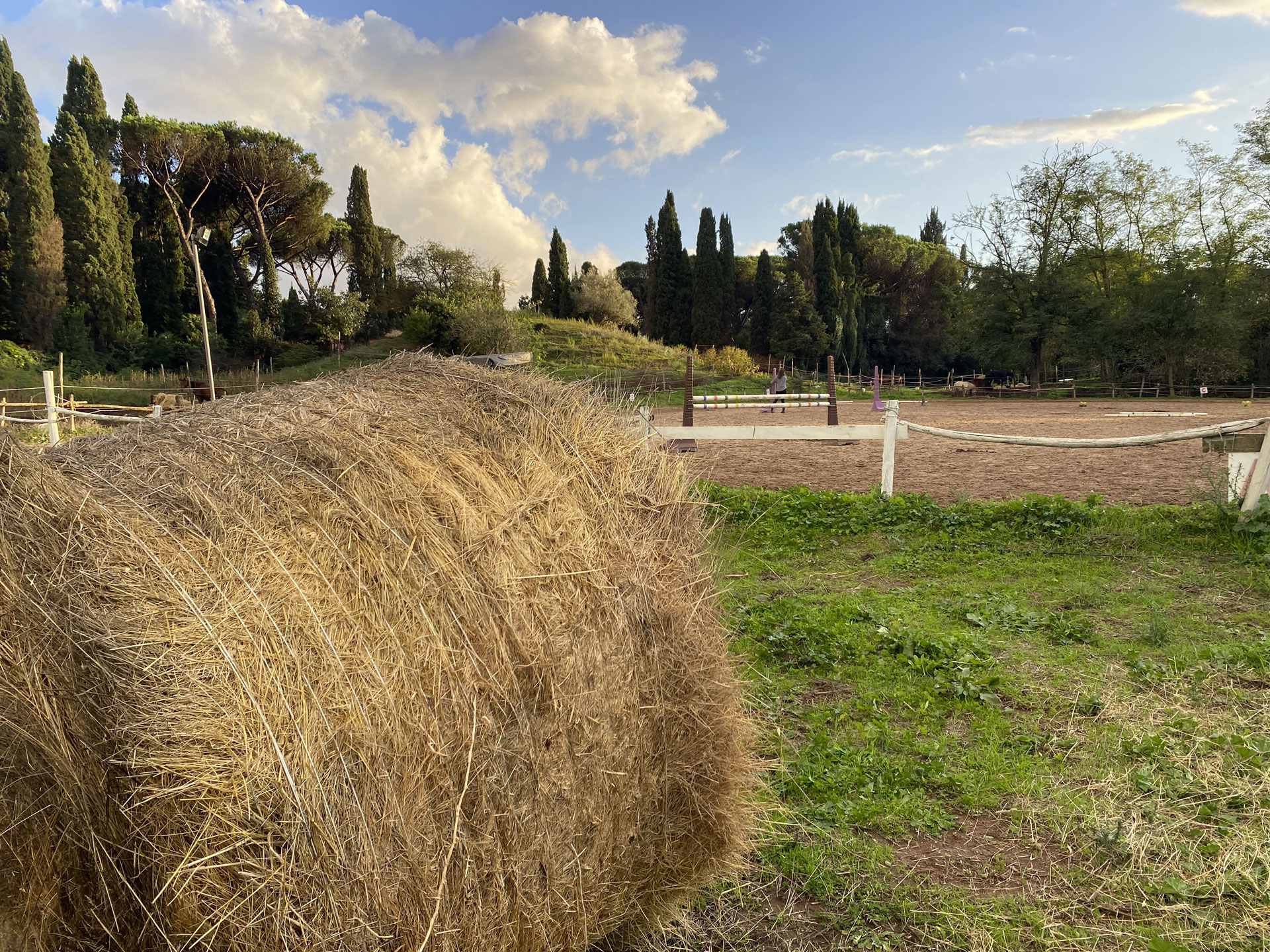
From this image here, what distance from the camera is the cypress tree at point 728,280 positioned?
1836 inches

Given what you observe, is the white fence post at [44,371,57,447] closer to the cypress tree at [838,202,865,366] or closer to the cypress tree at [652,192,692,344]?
the cypress tree at [652,192,692,344]

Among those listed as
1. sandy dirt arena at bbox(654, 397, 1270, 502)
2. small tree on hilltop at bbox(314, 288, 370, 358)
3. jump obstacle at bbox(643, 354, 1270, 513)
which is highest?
small tree on hilltop at bbox(314, 288, 370, 358)

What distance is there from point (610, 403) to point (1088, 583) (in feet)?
15.4

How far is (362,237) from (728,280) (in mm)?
23189

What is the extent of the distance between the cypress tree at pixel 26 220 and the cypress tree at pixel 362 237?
16.2 meters

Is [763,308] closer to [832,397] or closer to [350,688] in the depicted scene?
[832,397]

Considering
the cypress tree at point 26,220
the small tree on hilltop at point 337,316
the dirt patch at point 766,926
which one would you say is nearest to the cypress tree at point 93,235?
the cypress tree at point 26,220

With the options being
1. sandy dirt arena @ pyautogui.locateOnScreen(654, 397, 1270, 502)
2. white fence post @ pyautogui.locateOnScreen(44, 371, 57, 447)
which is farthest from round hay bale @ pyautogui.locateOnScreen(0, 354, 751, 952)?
white fence post @ pyautogui.locateOnScreen(44, 371, 57, 447)

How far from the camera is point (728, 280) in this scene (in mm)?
46781

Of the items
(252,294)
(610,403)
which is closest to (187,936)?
(610,403)

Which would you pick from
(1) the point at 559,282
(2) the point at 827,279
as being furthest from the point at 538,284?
(2) the point at 827,279

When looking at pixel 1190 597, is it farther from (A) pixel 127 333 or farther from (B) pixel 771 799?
(A) pixel 127 333

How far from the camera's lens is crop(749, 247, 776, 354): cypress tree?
47.7m

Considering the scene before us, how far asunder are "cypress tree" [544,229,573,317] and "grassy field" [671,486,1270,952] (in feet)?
148
